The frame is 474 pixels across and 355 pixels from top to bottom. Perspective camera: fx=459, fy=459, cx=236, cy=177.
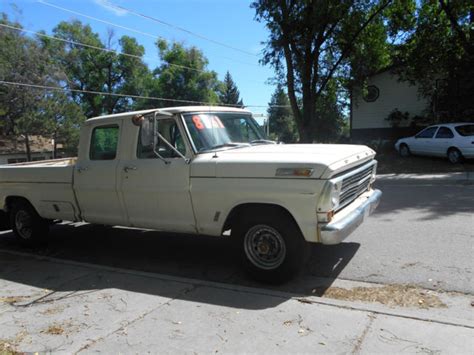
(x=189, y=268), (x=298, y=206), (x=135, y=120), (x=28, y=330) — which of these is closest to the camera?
(x=28, y=330)

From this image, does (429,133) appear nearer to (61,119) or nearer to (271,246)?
(271,246)

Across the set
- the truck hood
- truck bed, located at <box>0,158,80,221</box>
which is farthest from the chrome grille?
truck bed, located at <box>0,158,80,221</box>

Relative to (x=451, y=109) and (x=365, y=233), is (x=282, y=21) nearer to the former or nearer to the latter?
(x=451, y=109)

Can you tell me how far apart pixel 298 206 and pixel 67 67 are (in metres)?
54.6

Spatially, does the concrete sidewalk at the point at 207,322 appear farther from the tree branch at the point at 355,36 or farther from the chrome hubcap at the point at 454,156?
the tree branch at the point at 355,36

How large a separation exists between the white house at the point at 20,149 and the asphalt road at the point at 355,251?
119 ft

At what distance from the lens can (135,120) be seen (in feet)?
18.4

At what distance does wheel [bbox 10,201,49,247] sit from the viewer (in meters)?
7.50

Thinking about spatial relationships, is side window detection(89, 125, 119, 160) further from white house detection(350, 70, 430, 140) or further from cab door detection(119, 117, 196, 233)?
white house detection(350, 70, 430, 140)

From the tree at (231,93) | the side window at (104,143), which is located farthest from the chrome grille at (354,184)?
the tree at (231,93)

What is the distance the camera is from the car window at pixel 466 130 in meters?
16.3

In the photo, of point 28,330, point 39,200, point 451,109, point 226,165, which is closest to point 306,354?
point 226,165

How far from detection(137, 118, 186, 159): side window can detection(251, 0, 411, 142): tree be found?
1517 cm

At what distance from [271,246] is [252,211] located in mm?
443
